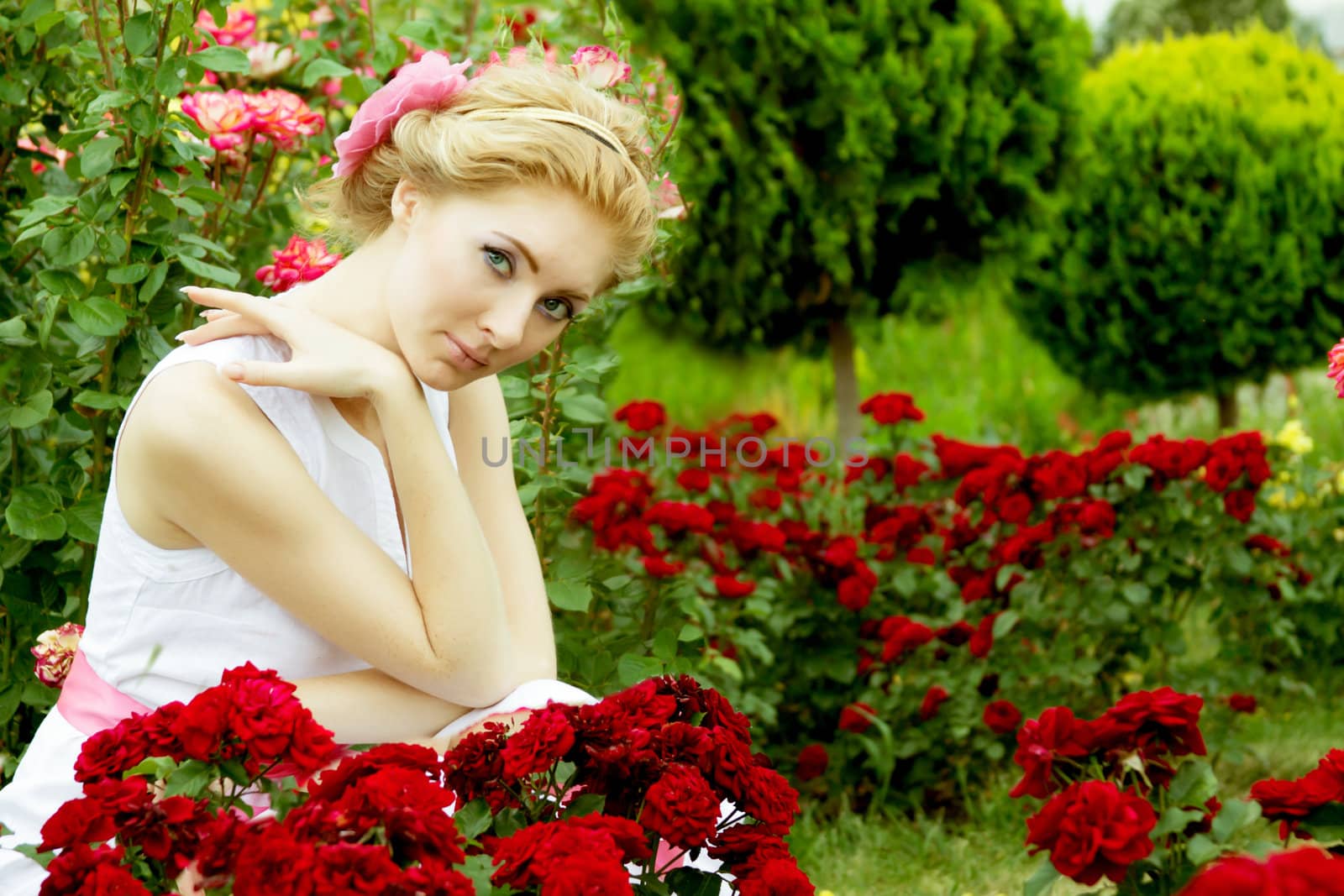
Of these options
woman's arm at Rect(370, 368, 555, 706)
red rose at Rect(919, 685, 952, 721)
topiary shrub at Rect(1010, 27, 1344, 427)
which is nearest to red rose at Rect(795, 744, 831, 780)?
red rose at Rect(919, 685, 952, 721)

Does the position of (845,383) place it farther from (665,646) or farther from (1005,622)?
(665,646)

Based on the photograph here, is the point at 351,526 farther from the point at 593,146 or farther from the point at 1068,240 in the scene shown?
the point at 1068,240

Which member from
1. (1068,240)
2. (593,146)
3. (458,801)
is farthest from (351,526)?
(1068,240)

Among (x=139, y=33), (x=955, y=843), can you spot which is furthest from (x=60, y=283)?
(x=955, y=843)

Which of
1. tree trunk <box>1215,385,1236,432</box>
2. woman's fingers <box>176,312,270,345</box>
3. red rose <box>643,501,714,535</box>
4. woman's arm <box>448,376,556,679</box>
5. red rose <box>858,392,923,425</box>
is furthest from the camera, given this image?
tree trunk <box>1215,385,1236,432</box>

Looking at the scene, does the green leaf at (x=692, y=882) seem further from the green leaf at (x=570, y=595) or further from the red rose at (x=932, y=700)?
the red rose at (x=932, y=700)

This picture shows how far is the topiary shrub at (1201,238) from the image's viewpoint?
6.25 m

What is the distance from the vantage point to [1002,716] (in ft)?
9.47

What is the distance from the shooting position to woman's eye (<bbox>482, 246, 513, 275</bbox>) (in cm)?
168

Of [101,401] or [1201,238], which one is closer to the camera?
[101,401]

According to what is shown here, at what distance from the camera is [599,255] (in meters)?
1.75

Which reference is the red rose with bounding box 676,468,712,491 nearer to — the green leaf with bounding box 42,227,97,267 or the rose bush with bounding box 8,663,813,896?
the green leaf with bounding box 42,227,97,267

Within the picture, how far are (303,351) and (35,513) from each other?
2.66 ft

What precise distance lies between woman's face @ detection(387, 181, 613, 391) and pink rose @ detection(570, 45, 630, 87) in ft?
2.25
